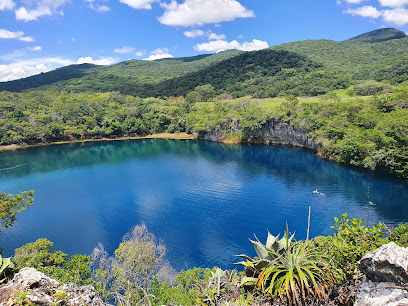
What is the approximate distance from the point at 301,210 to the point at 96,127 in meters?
57.8

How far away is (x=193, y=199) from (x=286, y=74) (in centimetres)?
7921

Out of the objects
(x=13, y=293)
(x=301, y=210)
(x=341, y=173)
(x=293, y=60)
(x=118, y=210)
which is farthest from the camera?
(x=293, y=60)

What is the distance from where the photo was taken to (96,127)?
6919 centimetres

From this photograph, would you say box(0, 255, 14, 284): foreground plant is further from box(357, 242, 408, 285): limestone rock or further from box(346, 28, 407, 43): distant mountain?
box(346, 28, 407, 43): distant mountain

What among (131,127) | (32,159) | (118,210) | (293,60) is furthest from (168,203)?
(293,60)

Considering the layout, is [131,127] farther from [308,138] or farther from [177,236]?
[177,236]

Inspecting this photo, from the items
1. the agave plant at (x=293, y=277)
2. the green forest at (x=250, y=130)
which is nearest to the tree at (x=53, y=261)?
the green forest at (x=250, y=130)

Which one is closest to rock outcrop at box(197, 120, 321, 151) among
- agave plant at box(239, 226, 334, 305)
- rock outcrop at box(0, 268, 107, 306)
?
agave plant at box(239, 226, 334, 305)

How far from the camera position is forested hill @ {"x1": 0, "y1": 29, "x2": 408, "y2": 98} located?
7725cm

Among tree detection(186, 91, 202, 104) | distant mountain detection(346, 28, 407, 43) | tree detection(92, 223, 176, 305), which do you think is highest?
distant mountain detection(346, 28, 407, 43)

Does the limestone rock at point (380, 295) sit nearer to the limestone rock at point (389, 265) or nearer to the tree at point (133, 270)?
the limestone rock at point (389, 265)

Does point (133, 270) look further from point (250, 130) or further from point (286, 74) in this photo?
point (286, 74)

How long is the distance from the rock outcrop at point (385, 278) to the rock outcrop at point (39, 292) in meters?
4.15

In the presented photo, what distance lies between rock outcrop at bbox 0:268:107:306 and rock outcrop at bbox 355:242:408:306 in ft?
13.6
